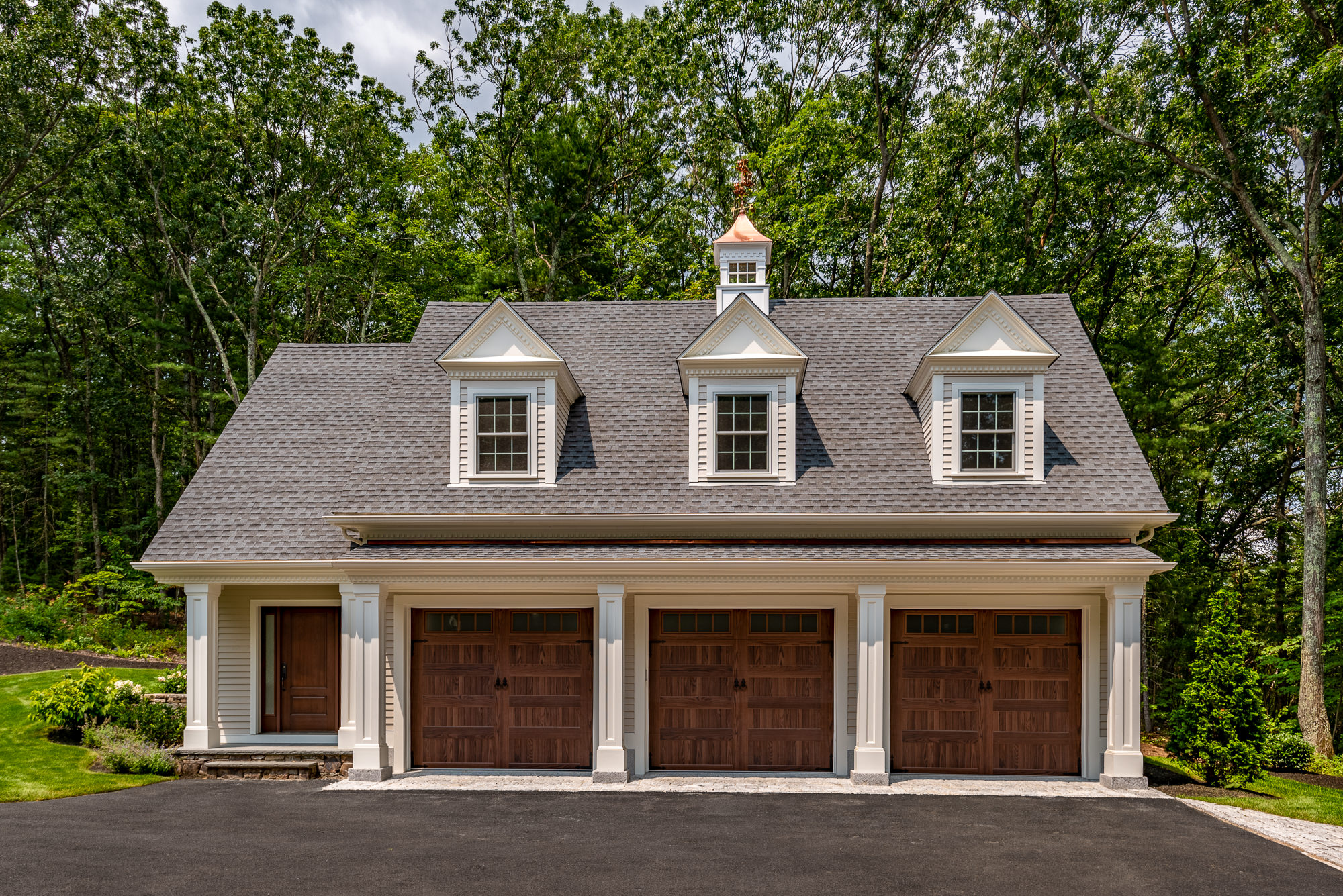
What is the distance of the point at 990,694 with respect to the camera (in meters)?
11.9

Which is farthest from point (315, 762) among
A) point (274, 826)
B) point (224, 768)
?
point (274, 826)

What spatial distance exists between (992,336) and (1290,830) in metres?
7.56

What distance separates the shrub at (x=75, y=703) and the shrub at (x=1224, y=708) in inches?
671

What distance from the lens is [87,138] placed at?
79.9 feet

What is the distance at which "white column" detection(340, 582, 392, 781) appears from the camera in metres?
11.4

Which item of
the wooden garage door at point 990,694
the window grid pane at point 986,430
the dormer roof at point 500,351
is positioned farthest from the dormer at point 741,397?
the wooden garage door at point 990,694

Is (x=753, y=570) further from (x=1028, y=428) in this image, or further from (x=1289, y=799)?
(x=1289, y=799)

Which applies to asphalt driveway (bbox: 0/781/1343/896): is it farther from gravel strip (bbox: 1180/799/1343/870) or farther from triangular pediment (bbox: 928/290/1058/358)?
triangular pediment (bbox: 928/290/1058/358)

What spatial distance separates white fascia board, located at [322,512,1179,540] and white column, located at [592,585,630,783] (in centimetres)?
114

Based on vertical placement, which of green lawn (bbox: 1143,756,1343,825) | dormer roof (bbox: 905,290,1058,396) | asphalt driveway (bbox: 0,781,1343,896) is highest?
dormer roof (bbox: 905,290,1058,396)

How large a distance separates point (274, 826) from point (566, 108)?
25.6 meters

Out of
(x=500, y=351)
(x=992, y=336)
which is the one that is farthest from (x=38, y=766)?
(x=992, y=336)

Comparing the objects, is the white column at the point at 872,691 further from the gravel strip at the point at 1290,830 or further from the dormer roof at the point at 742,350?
the gravel strip at the point at 1290,830

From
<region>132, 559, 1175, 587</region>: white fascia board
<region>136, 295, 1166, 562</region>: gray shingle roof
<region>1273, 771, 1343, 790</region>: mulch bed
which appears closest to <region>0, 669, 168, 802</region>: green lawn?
<region>132, 559, 1175, 587</region>: white fascia board
